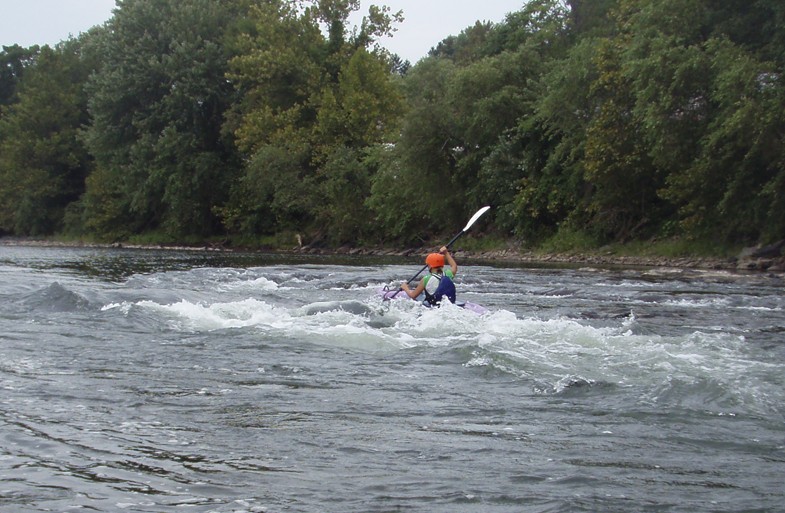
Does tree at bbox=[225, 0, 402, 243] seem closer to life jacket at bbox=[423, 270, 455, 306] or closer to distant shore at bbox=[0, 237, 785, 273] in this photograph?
distant shore at bbox=[0, 237, 785, 273]

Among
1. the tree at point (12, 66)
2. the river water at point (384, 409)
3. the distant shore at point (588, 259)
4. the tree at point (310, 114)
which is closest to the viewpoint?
the river water at point (384, 409)

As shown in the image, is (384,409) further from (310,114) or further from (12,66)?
(12,66)

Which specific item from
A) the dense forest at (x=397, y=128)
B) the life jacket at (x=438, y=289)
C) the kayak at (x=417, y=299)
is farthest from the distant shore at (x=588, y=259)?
the life jacket at (x=438, y=289)

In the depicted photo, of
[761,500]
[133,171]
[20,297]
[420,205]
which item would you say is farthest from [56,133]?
[761,500]

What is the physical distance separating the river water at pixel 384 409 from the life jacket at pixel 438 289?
1.60 ft

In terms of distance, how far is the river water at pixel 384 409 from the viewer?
5.23 metres

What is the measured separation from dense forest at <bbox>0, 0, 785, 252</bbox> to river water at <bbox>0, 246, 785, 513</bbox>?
1234cm

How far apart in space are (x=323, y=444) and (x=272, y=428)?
0.57m

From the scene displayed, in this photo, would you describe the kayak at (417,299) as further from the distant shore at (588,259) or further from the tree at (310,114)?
the tree at (310,114)

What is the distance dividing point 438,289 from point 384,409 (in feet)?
19.7

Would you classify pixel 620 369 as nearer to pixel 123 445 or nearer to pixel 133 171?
pixel 123 445

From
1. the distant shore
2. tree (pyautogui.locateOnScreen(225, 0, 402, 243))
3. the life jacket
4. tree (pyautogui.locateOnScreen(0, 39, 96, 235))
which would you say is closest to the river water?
the life jacket

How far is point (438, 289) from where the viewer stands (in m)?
13.2

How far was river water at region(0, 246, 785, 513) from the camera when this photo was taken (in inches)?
206
